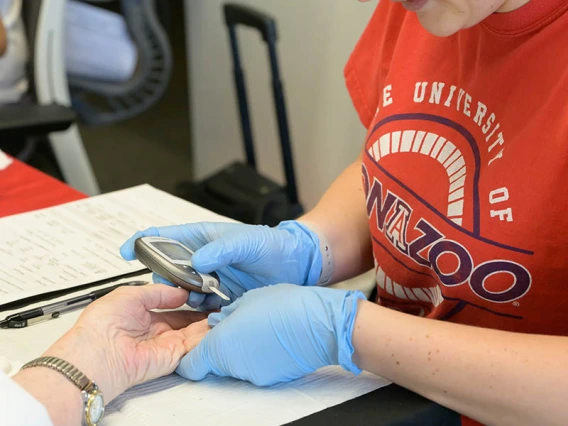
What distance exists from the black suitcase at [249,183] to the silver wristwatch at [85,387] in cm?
151

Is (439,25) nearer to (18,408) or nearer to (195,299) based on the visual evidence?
(195,299)

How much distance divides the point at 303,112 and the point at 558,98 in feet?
5.83

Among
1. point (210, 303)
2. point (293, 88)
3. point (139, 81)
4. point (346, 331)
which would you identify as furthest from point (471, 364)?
point (293, 88)

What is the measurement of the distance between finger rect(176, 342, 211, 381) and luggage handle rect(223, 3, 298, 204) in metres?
1.43

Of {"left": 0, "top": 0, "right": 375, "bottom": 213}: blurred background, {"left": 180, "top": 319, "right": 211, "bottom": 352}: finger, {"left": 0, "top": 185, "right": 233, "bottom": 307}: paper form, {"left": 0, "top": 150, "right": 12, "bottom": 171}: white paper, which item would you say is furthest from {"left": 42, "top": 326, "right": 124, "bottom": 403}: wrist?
{"left": 0, "top": 0, "right": 375, "bottom": 213}: blurred background

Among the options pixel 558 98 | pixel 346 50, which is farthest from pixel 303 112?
pixel 558 98

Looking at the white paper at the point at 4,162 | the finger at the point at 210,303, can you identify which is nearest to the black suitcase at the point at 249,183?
the white paper at the point at 4,162

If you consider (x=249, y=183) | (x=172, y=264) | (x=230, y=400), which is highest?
(x=172, y=264)

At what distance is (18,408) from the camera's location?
55 centimetres

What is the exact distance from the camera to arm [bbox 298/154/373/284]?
0.99 m

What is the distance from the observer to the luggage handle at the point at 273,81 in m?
1.98

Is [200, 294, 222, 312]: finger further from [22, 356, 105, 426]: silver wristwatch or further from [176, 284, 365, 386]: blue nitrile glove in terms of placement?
[22, 356, 105, 426]: silver wristwatch

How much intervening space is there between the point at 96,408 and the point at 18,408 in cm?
8

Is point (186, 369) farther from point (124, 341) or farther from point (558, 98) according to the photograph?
point (558, 98)
